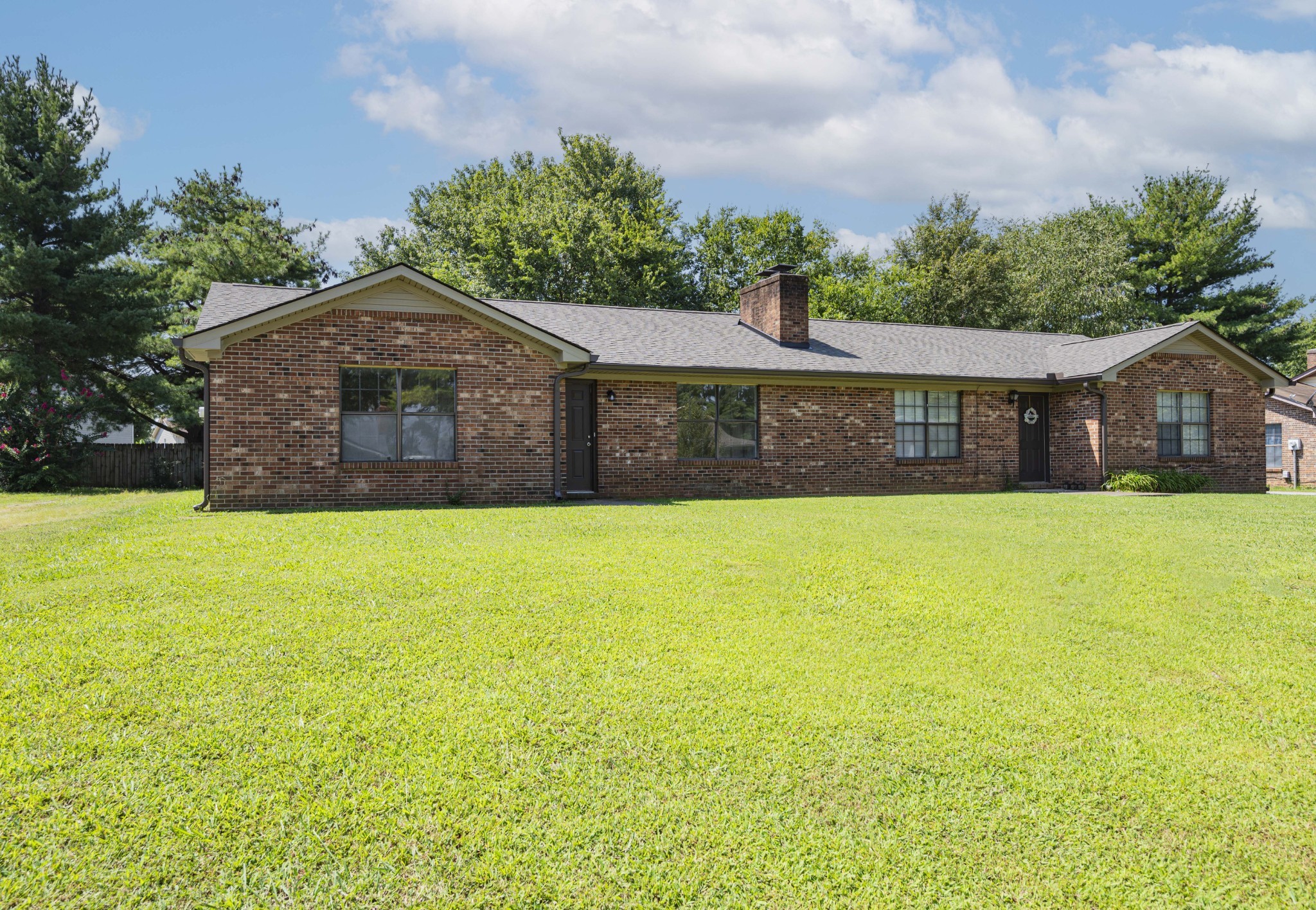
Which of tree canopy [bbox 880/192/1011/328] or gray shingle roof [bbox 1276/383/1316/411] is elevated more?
tree canopy [bbox 880/192/1011/328]

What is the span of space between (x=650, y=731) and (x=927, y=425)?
1524 cm

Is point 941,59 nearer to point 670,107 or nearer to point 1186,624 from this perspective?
point 1186,624

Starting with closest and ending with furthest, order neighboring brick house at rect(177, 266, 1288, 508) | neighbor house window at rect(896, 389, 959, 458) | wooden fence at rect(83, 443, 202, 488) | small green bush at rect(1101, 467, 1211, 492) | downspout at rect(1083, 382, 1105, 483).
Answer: neighboring brick house at rect(177, 266, 1288, 508)
small green bush at rect(1101, 467, 1211, 492)
neighbor house window at rect(896, 389, 959, 458)
downspout at rect(1083, 382, 1105, 483)
wooden fence at rect(83, 443, 202, 488)

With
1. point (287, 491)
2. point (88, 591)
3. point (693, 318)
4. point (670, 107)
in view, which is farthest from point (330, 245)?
point (88, 591)

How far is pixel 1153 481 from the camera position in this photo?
17.4 m

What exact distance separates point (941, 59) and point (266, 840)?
14526 millimetres

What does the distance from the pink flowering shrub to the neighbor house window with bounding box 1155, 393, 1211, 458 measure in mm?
24209

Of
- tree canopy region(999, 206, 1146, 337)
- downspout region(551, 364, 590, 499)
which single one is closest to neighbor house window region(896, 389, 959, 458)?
downspout region(551, 364, 590, 499)

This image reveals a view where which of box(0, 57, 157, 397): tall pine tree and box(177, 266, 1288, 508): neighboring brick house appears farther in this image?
box(0, 57, 157, 397): tall pine tree

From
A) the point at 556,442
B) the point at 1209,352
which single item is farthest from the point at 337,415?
the point at 1209,352

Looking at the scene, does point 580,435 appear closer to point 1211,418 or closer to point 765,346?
point 765,346

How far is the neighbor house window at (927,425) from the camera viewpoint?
17609mm

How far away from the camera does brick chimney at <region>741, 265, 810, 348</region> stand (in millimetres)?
18203

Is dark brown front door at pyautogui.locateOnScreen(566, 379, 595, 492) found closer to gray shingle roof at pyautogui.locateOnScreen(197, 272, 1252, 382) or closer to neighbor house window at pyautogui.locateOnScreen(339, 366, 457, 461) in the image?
gray shingle roof at pyautogui.locateOnScreen(197, 272, 1252, 382)
